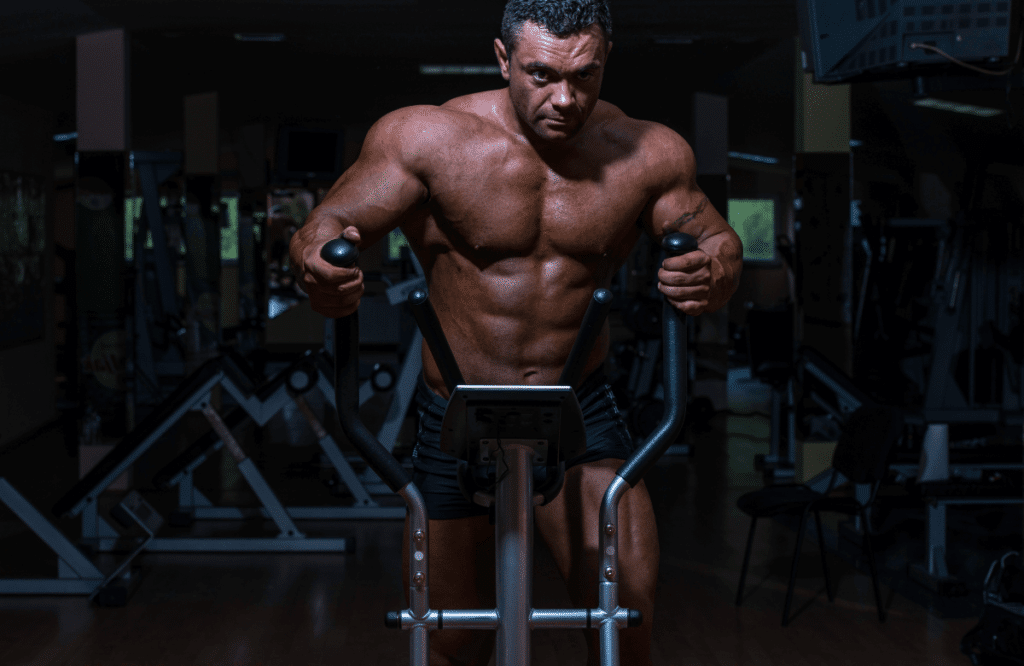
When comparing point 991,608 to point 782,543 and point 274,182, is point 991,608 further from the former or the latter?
point 274,182

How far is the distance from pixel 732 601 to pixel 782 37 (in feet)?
10.9

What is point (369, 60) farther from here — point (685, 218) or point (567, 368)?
point (567, 368)

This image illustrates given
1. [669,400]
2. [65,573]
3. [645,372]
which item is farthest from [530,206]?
[645,372]

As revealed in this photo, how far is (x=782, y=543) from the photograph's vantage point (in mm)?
4355

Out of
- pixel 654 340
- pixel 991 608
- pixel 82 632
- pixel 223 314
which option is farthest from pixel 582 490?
pixel 223 314

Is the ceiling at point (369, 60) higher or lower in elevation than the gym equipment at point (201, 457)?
higher

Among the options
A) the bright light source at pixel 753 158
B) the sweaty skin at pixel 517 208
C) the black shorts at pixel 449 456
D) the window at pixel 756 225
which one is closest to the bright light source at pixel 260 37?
the sweaty skin at pixel 517 208

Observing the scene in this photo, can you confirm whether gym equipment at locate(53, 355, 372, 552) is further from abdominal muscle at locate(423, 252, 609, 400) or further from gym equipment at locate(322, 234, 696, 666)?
gym equipment at locate(322, 234, 696, 666)

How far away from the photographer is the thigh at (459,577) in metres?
1.75

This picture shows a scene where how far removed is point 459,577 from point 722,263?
2.36 feet

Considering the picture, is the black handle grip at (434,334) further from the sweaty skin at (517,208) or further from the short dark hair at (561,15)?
the short dark hair at (561,15)

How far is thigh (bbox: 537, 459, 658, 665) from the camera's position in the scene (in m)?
1.68

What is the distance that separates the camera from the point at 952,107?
507 cm

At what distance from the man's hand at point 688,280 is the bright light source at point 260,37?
15.3 ft
